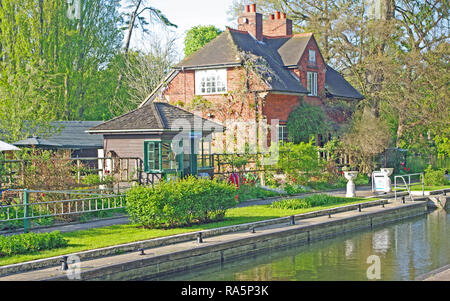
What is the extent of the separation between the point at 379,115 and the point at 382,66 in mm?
5137

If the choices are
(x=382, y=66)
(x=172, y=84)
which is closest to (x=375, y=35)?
(x=382, y=66)

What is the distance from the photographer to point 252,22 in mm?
39188

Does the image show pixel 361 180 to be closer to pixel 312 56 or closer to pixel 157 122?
pixel 312 56

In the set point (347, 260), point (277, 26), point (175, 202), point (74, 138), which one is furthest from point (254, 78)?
point (347, 260)

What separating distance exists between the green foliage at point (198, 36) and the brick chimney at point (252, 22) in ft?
74.2

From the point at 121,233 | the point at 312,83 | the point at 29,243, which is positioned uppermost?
the point at 312,83

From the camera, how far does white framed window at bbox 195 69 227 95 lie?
3538 cm

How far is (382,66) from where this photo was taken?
39.6 metres

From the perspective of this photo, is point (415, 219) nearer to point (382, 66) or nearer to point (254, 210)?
point (254, 210)

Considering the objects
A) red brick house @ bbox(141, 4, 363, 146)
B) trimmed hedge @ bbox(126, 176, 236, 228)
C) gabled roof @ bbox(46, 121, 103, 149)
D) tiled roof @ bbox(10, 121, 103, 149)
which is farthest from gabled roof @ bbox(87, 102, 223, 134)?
red brick house @ bbox(141, 4, 363, 146)

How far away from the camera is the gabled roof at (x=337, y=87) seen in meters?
40.2

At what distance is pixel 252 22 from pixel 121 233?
25.3 metres

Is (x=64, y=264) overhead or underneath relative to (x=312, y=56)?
underneath
